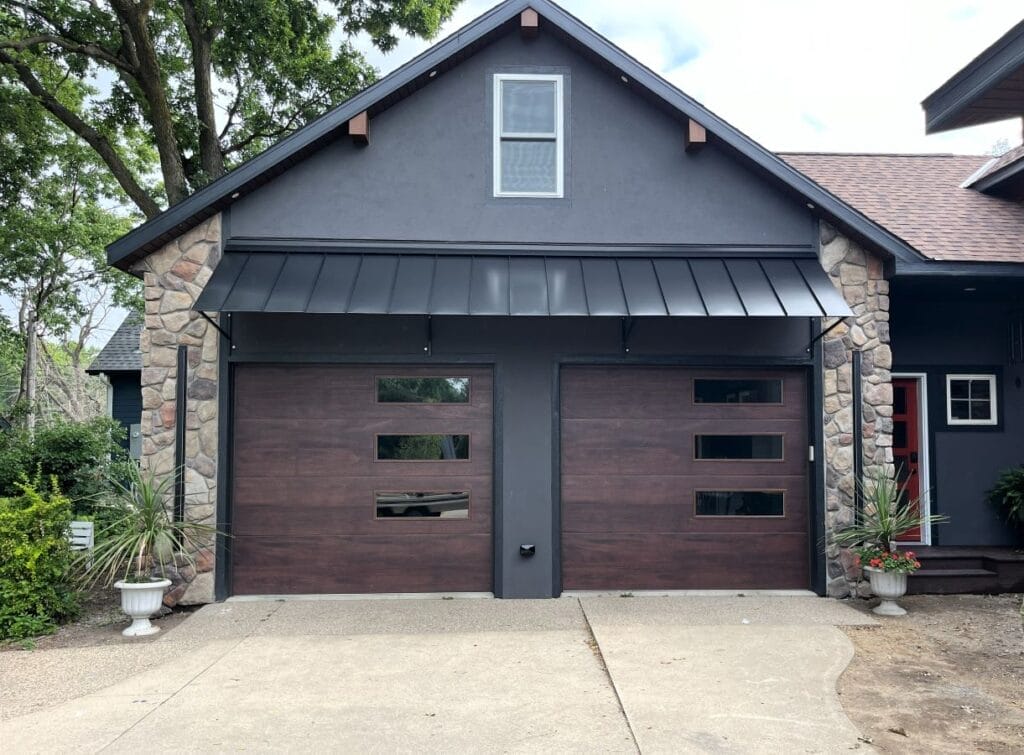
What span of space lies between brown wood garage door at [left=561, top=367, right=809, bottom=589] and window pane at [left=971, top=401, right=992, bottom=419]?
9.47 ft

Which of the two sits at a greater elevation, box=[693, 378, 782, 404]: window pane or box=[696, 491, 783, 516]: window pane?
box=[693, 378, 782, 404]: window pane

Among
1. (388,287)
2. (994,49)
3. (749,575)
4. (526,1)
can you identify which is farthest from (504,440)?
(994,49)

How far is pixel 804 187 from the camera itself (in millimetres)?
7180

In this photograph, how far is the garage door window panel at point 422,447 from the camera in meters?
7.40

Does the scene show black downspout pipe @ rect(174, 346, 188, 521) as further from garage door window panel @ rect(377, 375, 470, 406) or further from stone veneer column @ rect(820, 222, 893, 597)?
stone veneer column @ rect(820, 222, 893, 597)

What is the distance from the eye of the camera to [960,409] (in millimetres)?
8930

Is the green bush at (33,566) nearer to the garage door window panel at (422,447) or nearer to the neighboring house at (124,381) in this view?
the garage door window panel at (422,447)

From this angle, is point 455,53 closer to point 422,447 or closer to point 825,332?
point 422,447

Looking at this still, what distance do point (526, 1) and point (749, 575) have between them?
19.9ft

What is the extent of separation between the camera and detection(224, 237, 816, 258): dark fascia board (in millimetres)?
7277

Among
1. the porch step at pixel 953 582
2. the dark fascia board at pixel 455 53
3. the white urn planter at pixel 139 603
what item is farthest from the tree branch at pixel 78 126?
the porch step at pixel 953 582

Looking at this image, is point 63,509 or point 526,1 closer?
point 63,509

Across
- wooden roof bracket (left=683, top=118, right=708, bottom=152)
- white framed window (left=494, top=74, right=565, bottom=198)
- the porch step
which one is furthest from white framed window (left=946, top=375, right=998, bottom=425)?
white framed window (left=494, top=74, right=565, bottom=198)

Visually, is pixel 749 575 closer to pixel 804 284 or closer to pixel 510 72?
pixel 804 284
